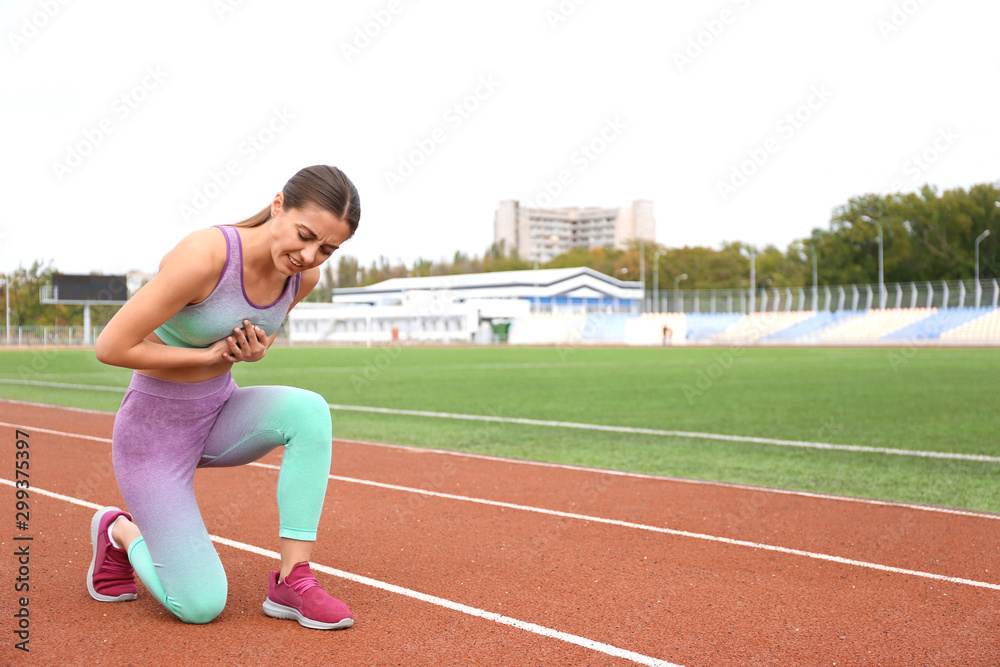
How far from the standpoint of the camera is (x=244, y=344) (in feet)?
10.8

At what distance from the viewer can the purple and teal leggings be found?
3479 mm

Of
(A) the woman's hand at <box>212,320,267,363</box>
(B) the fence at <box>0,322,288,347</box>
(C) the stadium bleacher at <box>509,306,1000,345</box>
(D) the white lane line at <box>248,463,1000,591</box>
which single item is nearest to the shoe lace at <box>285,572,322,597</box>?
(A) the woman's hand at <box>212,320,267,363</box>

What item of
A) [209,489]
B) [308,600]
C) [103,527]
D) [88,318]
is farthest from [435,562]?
[88,318]

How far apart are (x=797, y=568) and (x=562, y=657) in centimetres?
190

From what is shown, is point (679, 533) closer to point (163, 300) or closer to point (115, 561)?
point (115, 561)

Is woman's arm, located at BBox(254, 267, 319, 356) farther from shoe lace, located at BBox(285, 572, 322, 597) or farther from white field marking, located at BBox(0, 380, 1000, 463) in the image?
white field marking, located at BBox(0, 380, 1000, 463)

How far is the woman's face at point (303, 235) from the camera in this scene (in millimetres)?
3164

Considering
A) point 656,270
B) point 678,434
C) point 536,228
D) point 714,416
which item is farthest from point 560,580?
point 536,228

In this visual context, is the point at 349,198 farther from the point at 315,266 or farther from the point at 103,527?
the point at 103,527

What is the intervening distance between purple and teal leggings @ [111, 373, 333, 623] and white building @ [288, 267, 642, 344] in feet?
205

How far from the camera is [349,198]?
10.5ft

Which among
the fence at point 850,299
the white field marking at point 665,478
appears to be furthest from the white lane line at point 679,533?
the fence at point 850,299

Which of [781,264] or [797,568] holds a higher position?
[781,264]

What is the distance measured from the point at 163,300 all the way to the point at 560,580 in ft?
7.76
